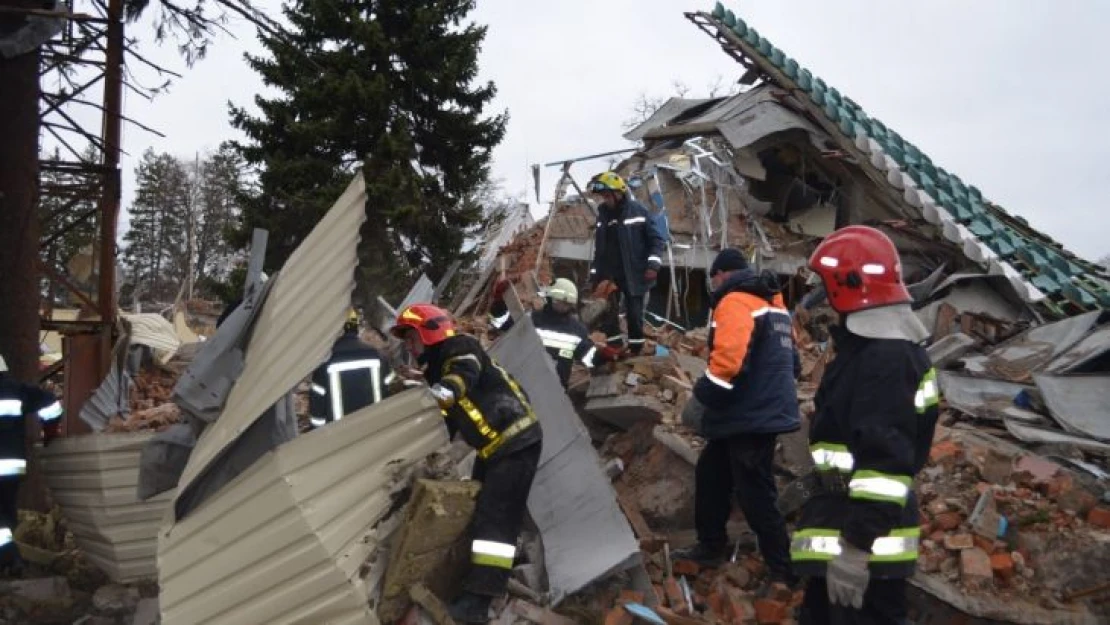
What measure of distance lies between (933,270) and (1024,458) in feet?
14.6

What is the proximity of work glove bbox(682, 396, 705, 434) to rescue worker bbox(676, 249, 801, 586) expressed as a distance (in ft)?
0.07

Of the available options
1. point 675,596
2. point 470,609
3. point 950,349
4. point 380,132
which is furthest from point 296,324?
point 380,132

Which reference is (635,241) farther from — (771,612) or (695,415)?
(771,612)

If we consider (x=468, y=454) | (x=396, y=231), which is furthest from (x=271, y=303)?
(x=396, y=231)

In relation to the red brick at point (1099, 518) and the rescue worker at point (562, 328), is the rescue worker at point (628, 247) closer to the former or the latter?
the rescue worker at point (562, 328)

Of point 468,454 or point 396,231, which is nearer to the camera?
point 468,454

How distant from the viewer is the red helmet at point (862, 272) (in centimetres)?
280

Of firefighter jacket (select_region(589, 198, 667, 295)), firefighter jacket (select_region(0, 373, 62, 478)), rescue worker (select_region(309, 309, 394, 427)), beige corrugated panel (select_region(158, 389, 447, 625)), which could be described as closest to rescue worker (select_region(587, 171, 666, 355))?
firefighter jacket (select_region(589, 198, 667, 295))

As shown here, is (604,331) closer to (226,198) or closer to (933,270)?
(933,270)

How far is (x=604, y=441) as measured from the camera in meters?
6.01

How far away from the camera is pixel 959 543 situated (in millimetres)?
4051

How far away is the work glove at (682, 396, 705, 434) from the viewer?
4.25 m

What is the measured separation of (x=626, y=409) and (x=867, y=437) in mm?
3248

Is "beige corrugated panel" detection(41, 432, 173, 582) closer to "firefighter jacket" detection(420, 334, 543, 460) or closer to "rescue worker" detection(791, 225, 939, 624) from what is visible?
"firefighter jacket" detection(420, 334, 543, 460)
